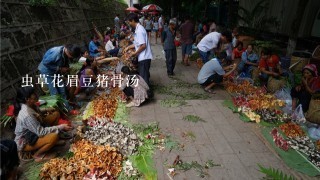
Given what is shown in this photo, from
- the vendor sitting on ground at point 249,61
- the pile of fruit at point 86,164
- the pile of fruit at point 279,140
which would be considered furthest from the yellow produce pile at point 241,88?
the pile of fruit at point 86,164

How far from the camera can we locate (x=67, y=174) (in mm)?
3836

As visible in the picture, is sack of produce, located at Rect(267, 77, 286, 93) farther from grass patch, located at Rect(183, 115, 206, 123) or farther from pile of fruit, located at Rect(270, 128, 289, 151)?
grass patch, located at Rect(183, 115, 206, 123)

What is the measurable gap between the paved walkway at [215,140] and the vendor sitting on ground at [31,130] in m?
2.02

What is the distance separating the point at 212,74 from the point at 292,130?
3049 mm

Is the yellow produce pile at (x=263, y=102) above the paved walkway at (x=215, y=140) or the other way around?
above

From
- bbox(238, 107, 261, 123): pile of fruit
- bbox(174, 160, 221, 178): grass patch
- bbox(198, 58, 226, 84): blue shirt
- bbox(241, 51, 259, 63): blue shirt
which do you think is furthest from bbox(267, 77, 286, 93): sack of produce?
bbox(174, 160, 221, 178): grass patch

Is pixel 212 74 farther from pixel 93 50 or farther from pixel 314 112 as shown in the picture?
pixel 93 50

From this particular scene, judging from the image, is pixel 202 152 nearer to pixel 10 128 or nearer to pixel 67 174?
pixel 67 174

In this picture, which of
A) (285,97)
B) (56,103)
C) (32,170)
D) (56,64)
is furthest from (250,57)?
(32,170)

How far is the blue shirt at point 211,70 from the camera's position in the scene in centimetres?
759

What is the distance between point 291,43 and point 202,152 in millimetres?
7145

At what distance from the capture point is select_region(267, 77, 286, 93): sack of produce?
7.52 metres

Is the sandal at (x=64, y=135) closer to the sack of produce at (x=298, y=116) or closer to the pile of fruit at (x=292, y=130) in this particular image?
the pile of fruit at (x=292, y=130)

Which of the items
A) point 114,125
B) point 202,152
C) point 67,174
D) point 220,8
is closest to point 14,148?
point 67,174
